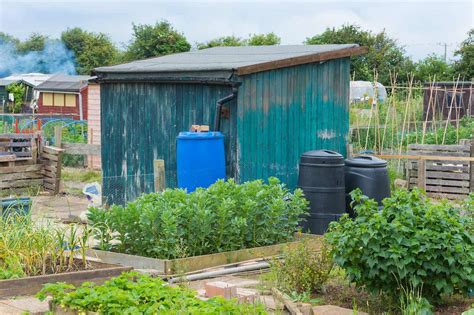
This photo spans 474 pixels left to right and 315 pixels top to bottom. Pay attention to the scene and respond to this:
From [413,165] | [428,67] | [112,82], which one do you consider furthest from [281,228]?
[428,67]

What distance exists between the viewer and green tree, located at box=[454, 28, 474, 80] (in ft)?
131

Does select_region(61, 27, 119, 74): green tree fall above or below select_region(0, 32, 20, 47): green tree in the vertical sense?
below

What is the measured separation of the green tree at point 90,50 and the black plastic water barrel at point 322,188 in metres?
51.5

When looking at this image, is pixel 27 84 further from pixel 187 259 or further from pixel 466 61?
pixel 187 259

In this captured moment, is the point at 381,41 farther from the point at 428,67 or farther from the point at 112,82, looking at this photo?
the point at 112,82

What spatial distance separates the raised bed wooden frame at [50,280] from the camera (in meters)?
6.96

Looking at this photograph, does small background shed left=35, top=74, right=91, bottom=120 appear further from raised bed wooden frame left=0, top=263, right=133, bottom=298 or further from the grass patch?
raised bed wooden frame left=0, top=263, right=133, bottom=298

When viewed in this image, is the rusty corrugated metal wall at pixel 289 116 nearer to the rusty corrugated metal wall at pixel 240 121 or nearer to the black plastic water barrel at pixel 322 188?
the rusty corrugated metal wall at pixel 240 121

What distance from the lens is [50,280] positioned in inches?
284

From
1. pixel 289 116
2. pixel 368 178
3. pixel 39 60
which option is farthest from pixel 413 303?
pixel 39 60

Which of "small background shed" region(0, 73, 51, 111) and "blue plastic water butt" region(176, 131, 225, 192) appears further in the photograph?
"small background shed" region(0, 73, 51, 111)

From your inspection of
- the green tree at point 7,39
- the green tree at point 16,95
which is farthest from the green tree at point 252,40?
the green tree at point 7,39

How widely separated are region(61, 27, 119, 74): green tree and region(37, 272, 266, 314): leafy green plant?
185 ft

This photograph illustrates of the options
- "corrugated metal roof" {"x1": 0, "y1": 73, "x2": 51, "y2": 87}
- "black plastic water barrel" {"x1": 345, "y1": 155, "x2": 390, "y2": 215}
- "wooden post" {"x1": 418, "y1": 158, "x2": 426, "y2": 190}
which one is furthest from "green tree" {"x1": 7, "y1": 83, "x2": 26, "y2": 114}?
"black plastic water barrel" {"x1": 345, "y1": 155, "x2": 390, "y2": 215}
